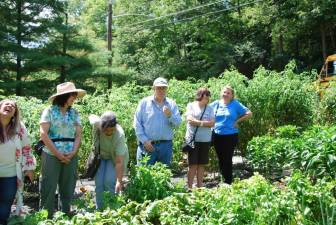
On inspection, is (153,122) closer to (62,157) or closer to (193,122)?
(193,122)

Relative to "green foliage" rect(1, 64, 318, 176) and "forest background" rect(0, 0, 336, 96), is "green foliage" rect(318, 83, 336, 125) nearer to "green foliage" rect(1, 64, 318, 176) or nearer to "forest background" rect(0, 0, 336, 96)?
"green foliage" rect(1, 64, 318, 176)

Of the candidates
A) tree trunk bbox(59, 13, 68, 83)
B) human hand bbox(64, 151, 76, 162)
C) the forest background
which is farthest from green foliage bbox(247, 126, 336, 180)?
tree trunk bbox(59, 13, 68, 83)

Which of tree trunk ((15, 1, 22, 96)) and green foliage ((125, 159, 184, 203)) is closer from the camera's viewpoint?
green foliage ((125, 159, 184, 203))

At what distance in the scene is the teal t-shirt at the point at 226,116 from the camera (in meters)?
6.36

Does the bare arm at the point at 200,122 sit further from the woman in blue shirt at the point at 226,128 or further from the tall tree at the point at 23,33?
the tall tree at the point at 23,33

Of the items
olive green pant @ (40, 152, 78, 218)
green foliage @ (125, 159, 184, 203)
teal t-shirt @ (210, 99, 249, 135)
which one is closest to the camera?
green foliage @ (125, 159, 184, 203)

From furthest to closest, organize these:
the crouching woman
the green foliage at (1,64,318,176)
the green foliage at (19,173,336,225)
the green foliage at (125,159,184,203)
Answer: the green foliage at (1,64,318,176) → the crouching woman → the green foliage at (125,159,184,203) → the green foliage at (19,173,336,225)

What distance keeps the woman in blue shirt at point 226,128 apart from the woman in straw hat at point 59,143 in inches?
85.9

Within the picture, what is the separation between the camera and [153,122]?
5.51m

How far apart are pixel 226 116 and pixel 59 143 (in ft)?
8.03

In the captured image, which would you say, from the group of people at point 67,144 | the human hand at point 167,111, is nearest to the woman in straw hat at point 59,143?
the group of people at point 67,144

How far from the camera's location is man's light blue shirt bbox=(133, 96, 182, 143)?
5.51 meters

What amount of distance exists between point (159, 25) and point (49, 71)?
41.5 ft

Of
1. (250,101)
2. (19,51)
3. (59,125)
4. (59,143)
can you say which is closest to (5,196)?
(59,143)
